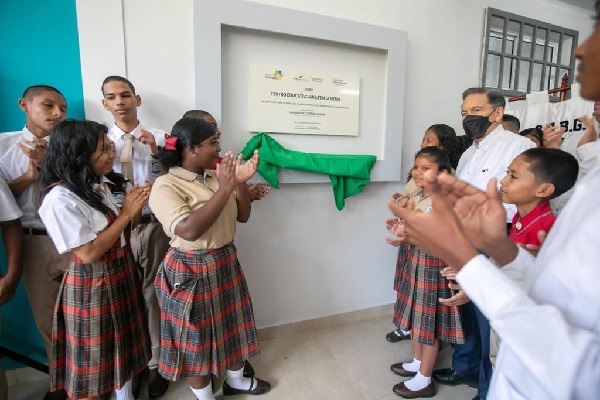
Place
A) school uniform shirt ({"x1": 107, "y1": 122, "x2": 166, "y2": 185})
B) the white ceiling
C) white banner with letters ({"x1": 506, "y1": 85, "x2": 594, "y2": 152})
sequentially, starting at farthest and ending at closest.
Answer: the white ceiling < white banner with letters ({"x1": 506, "y1": 85, "x2": 594, "y2": 152}) < school uniform shirt ({"x1": 107, "y1": 122, "x2": 166, "y2": 185})

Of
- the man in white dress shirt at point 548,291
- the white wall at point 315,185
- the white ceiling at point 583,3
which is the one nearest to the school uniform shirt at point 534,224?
the man in white dress shirt at point 548,291

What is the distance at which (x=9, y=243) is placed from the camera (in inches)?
54.9

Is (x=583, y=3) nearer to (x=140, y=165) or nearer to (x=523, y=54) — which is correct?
(x=523, y=54)

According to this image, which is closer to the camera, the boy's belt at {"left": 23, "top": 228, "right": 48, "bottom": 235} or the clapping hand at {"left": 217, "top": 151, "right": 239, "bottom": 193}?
the clapping hand at {"left": 217, "top": 151, "right": 239, "bottom": 193}

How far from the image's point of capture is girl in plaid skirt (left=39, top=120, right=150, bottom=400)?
1.18m

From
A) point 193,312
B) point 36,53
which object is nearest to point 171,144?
point 193,312

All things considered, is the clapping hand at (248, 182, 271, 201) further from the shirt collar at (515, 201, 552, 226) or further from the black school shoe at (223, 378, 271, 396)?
the shirt collar at (515, 201, 552, 226)

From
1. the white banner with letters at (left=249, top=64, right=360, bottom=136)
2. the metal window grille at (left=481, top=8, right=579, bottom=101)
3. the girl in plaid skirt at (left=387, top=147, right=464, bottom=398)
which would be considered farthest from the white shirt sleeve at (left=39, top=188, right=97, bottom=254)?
the metal window grille at (left=481, top=8, right=579, bottom=101)

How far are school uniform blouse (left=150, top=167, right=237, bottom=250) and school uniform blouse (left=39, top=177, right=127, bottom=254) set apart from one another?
24 cm

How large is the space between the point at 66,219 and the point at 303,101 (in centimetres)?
149

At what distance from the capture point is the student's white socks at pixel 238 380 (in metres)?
1.65

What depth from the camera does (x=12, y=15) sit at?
149 cm

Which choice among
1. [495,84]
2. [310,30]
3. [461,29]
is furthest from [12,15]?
[495,84]

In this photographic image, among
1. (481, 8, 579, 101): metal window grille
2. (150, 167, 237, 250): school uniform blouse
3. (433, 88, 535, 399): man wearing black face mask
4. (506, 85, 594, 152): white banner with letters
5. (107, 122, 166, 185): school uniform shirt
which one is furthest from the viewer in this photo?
(481, 8, 579, 101): metal window grille
